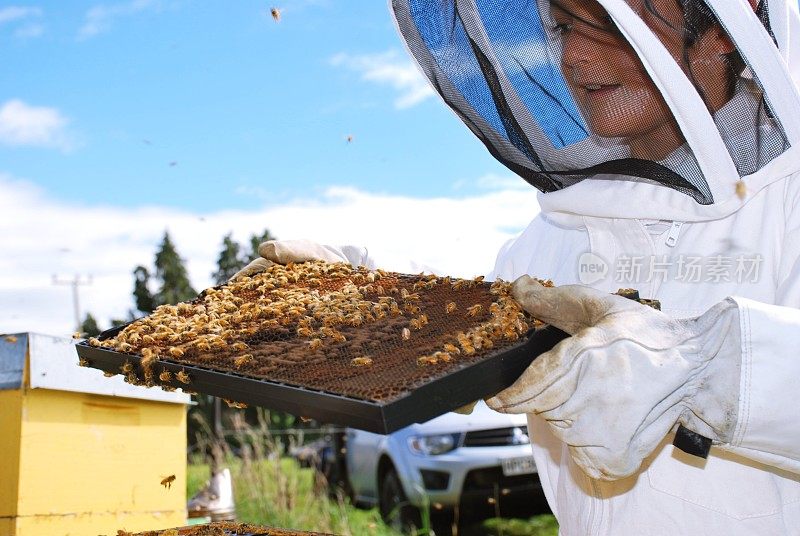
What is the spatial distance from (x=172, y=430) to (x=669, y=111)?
2628mm

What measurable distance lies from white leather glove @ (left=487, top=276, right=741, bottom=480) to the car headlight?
236 inches

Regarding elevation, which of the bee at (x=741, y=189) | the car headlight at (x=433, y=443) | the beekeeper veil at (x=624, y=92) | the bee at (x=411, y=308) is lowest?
the car headlight at (x=433, y=443)

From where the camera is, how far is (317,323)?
2.26 m

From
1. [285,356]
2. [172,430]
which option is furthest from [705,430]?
[172,430]

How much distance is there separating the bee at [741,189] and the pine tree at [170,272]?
40.5 metres

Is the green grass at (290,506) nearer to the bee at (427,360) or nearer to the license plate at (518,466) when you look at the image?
the license plate at (518,466)

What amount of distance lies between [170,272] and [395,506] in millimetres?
36018

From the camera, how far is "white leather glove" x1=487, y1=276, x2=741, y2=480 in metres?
1.86

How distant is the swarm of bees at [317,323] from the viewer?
1.97m

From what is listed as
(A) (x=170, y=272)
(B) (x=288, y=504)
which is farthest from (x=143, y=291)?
(B) (x=288, y=504)

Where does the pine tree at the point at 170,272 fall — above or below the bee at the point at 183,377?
above

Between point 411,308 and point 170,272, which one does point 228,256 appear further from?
point 411,308

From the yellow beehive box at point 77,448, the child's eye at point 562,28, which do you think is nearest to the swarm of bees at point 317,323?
the yellow beehive box at point 77,448

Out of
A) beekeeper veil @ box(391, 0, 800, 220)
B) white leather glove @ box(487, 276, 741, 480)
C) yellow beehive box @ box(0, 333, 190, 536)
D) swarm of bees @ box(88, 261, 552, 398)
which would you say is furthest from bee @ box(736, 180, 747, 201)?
yellow beehive box @ box(0, 333, 190, 536)
